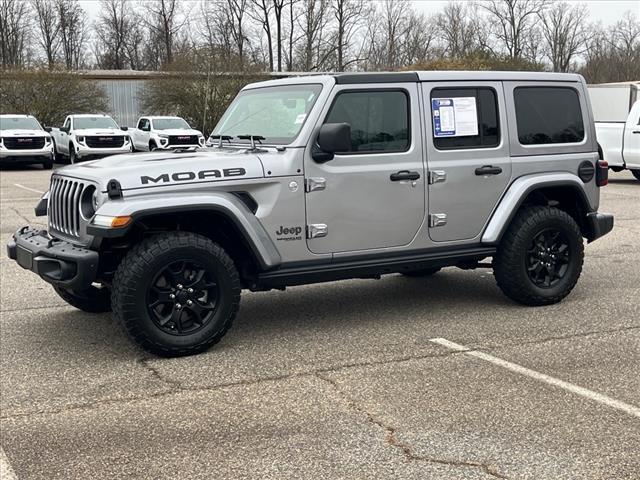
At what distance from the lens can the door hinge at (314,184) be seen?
5.55 metres

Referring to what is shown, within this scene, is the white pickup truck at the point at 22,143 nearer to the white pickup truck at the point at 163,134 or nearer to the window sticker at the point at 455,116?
the white pickup truck at the point at 163,134

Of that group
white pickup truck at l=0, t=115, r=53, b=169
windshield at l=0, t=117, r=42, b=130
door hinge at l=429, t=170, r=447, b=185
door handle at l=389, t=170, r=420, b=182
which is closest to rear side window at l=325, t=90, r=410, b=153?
door handle at l=389, t=170, r=420, b=182

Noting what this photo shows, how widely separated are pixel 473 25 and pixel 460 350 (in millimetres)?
69182

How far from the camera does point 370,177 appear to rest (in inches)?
228

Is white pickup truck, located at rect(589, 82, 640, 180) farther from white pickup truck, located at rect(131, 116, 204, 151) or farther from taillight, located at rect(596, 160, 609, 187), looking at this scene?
white pickup truck, located at rect(131, 116, 204, 151)

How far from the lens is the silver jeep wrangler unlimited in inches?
202

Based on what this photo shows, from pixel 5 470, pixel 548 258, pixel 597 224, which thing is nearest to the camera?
pixel 5 470

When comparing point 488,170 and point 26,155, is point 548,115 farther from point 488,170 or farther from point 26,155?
point 26,155

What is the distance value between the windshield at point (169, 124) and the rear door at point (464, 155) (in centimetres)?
2333

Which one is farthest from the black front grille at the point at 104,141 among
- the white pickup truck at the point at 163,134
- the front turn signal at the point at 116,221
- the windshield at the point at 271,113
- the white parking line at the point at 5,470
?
the white parking line at the point at 5,470

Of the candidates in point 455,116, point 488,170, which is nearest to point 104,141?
point 455,116

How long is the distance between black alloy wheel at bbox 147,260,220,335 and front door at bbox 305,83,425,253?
82cm

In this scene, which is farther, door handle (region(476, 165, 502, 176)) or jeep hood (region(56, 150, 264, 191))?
door handle (region(476, 165, 502, 176))

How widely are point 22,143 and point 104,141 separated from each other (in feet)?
A: 8.90
